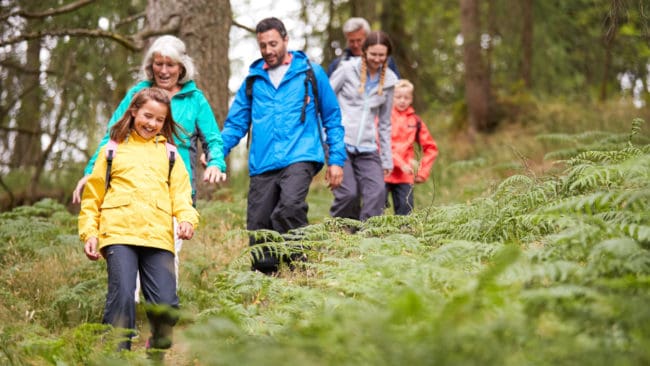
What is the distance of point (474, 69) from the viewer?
1571 cm

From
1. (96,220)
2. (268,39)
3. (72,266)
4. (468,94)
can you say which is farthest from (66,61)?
(468,94)

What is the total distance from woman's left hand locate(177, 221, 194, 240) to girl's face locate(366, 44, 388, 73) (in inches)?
142

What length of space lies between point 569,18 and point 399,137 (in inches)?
472

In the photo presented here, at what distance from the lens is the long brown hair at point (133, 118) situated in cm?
481

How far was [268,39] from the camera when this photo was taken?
6.29 m

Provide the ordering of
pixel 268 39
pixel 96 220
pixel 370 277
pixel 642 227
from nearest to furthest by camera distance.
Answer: pixel 642 227 < pixel 370 277 < pixel 96 220 < pixel 268 39

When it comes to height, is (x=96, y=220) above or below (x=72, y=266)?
above

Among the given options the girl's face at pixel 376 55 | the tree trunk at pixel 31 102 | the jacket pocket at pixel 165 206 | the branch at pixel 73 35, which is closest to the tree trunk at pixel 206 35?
the branch at pixel 73 35

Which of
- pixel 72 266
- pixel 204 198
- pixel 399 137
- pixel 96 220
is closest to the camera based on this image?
pixel 96 220

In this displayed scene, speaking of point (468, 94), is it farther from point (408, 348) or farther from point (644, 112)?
point (408, 348)

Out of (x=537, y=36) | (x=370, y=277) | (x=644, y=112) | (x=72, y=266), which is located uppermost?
(x=537, y=36)

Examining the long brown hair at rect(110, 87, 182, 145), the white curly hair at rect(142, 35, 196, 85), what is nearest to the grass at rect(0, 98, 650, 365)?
the long brown hair at rect(110, 87, 182, 145)

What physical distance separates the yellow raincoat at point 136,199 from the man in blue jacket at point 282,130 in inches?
55.6

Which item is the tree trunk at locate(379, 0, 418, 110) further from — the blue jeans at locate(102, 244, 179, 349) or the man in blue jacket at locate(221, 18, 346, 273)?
the blue jeans at locate(102, 244, 179, 349)
